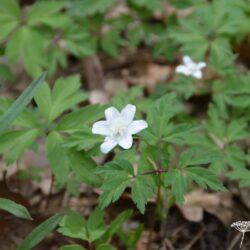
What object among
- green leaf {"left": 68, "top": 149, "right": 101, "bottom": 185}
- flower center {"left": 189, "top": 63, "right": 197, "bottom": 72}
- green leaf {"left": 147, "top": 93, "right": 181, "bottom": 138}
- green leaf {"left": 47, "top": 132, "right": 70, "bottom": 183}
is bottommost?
flower center {"left": 189, "top": 63, "right": 197, "bottom": 72}

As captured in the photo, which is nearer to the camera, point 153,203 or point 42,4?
point 153,203

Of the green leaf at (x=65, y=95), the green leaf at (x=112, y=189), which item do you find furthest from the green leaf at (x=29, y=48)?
the green leaf at (x=112, y=189)

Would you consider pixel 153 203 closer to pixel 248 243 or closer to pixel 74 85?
pixel 248 243

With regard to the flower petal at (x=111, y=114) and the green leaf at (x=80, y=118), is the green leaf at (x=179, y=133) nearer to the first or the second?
the flower petal at (x=111, y=114)

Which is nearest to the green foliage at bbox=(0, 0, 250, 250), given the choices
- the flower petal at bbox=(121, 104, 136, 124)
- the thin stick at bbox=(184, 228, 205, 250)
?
the flower petal at bbox=(121, 104, 136, 124)

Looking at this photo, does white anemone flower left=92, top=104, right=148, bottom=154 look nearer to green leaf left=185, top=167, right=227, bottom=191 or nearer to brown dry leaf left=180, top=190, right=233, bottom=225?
green leaf left=185, top=167, right=227, bottom=191

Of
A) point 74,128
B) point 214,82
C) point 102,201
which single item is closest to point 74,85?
point 74,128
